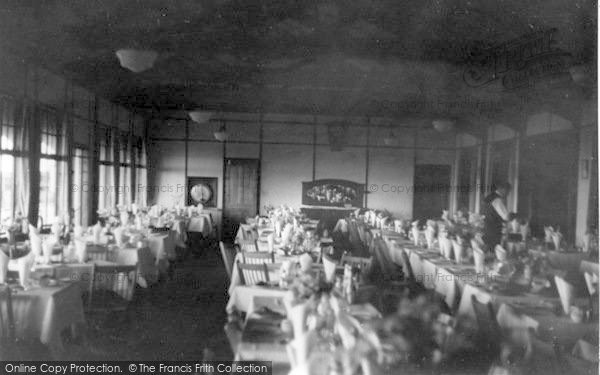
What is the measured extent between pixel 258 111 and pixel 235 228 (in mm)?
3391

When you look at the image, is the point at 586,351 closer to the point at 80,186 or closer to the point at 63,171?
the point at 63,171

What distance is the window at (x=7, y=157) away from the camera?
7.99 m

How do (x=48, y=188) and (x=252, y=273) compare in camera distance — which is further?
(x=48, y=188)

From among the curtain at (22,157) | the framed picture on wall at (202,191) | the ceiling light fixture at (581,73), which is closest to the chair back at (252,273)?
the ceiling light fixture at (581,73)

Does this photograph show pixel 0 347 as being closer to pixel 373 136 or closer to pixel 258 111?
pixel 258 111

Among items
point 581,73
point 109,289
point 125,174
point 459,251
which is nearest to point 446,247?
point 459,251

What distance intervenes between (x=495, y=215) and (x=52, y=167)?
740 cm

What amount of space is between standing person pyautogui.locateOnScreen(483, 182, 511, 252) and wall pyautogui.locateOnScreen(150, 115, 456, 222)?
8.29 m

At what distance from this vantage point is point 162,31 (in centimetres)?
706

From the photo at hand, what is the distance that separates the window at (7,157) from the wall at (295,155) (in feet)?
25.2

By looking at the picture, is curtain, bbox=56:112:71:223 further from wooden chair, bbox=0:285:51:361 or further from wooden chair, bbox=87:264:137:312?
wooden chair, bbox=0:285:51:361

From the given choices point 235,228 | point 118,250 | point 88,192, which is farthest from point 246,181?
point 118,250

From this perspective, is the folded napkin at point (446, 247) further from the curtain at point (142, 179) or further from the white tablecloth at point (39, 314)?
the curtain at point (142, 179)

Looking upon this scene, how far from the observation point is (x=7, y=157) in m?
8.20
